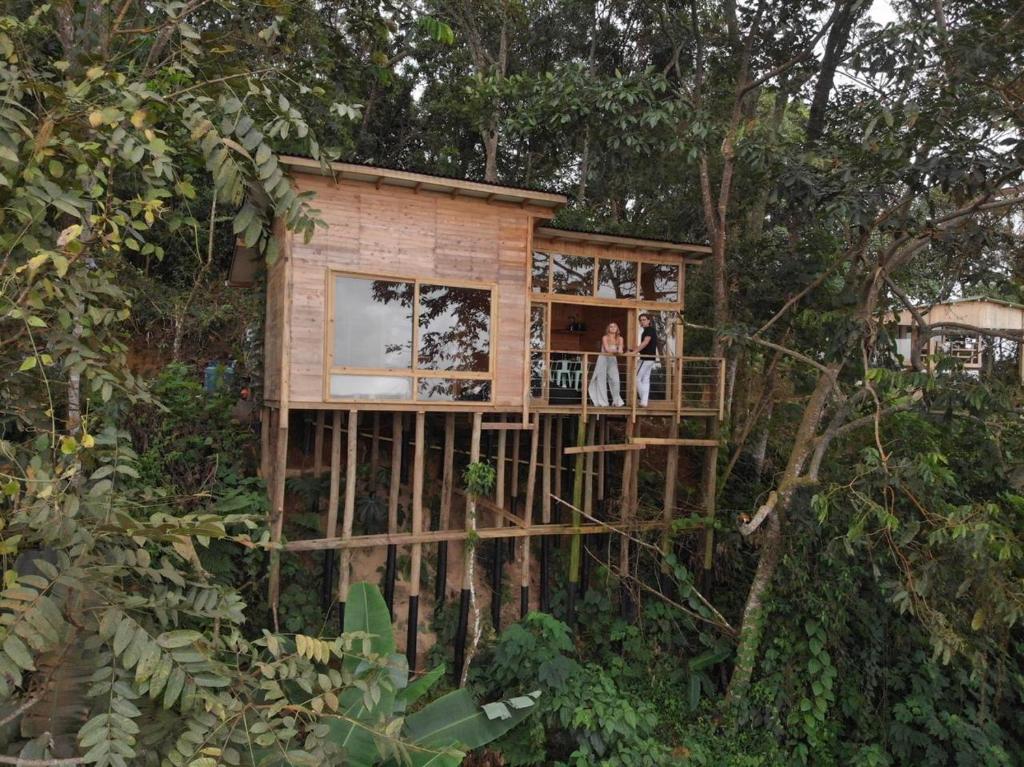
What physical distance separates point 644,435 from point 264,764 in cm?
940

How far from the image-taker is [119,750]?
2436 millimetres

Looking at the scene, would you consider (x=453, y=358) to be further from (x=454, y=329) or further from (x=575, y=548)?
(x=575, y=548)

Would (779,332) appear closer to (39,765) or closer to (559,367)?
(559,367)

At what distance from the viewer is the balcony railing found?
9.59 m

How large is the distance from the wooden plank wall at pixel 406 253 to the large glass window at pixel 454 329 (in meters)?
0.17

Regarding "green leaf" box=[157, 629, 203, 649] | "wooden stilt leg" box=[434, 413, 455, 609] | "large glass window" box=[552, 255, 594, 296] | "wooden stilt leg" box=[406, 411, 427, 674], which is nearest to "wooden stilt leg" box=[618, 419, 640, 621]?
"large glass window" box=[552, 255, 594, 296]

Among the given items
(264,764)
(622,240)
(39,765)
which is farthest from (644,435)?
(39,765)

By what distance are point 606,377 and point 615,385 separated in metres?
0.19

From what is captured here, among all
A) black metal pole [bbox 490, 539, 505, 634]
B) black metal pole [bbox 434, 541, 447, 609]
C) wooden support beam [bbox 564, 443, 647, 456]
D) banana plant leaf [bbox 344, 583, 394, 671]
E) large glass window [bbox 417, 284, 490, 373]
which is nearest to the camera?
banana plant leaf [bbox 344, 583, 394, 671]

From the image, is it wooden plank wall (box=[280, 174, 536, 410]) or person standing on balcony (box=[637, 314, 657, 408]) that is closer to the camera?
wooden plank wall (box=[280, 174, 536, 410])

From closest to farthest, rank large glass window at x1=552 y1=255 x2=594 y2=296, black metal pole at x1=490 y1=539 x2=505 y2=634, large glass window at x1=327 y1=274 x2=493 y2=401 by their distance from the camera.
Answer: large glass window at x1=327 y1=274 x2=493 y2=401 < black metal pole at x1=490 y1=539 x2=505 y2=634 < large glass window at x1=552 y1=255 x2=594 y2=296

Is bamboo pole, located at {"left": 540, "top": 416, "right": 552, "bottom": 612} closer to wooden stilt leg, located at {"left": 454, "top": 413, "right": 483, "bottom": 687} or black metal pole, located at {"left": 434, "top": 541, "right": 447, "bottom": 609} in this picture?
wooden stilt leg, located at {"left": 454, "top": 413, "right": 483, "bottom": 687}

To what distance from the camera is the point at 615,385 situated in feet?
32.8

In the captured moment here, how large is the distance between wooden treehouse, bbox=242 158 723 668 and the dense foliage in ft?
2.75
